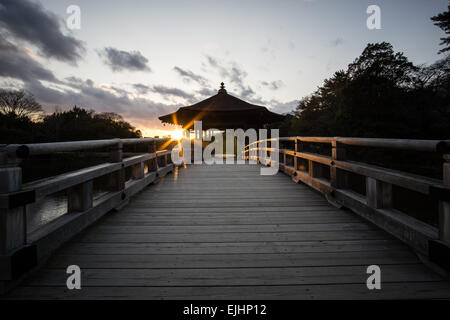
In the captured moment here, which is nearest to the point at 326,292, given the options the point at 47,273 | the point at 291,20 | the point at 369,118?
the point at 47,273

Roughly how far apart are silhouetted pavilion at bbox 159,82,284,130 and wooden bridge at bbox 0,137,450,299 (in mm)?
7915

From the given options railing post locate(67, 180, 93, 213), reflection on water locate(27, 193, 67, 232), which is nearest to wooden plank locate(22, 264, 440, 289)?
railing post locate(67, 180, 93, 213)

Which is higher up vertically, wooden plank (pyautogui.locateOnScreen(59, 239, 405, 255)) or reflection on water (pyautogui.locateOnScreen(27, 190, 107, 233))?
wooden plank (pyautogui.locateOnScreen(59, 239, 405, 255))

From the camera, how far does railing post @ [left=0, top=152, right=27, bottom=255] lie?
4.00 feet

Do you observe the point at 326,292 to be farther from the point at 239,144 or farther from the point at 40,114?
the point at 40,114

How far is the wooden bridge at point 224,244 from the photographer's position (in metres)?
1.28

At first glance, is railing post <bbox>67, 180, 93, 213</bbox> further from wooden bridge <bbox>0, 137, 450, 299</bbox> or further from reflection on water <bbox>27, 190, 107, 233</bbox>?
reflection on water <bbox>27, 190, 107, 233</bbox>

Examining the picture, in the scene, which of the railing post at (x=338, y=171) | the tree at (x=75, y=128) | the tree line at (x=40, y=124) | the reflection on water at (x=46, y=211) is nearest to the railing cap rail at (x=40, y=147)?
the reflection on water at (x=46, y=211)

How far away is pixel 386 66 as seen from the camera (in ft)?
57.2

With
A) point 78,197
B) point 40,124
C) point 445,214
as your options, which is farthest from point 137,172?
point 40,124

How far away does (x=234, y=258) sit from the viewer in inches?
65.2

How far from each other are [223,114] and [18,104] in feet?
103

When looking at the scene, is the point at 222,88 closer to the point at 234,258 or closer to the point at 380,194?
the point at 380,194
